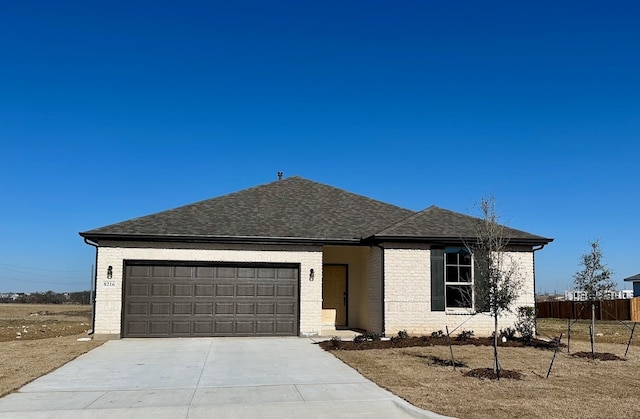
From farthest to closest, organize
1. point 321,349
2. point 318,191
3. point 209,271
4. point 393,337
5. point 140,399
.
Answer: point 318,191
point 209,271
point 393,337
point 321,349
point 140,399

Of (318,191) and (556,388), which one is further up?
(318,191)

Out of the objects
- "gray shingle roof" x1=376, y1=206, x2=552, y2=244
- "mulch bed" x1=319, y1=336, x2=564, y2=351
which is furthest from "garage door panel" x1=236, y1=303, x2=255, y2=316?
"gray shingle roof" x1=376, y1=206, x2=552, y2=244

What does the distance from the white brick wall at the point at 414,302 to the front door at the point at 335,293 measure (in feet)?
12.6

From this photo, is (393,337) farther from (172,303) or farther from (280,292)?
(172,303)

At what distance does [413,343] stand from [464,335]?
2368 millimetres

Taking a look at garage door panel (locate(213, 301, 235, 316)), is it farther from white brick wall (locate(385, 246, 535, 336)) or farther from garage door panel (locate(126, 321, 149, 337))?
white brick wall (locate(385, 246, 535, 336))

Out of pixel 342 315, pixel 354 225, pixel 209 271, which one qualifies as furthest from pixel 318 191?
pixel 209 271

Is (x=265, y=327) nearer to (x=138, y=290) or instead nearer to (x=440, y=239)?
(x=138, y=290)

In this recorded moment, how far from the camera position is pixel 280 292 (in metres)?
17.9

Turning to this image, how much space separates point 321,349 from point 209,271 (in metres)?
4.91

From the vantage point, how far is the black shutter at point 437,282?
1738 cm

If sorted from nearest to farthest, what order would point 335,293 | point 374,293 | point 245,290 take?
1. point 245,290
2. point 374,293
3. point 335,293

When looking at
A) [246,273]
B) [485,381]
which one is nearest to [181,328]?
[246,273]

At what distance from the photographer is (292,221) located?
19.6 m
